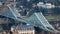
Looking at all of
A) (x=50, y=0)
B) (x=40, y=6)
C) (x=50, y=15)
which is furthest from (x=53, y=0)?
(x=50, y=15)

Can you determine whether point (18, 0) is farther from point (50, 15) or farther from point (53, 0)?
point (50, 15)

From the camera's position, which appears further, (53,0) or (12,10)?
(53,0)

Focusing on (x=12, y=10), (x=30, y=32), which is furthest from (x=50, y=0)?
(x=30, y=32)

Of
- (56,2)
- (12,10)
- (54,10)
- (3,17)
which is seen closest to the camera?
(3,17)

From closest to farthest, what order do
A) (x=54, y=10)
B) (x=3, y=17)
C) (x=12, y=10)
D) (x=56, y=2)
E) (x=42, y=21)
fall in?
(x=42, y=21) → (x=3, y=17) → (x=12, y=10) → (x=54, y=10) → (x=56, y=2)

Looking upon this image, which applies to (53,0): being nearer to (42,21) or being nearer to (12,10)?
(12,10)

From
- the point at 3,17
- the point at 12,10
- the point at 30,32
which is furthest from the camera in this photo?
the point at 12,10

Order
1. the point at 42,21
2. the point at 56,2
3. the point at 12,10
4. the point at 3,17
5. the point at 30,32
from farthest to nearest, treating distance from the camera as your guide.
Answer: the point at 56,2, the point at 12,10, the point at 3,17, the point at 42,21, the point at 30,32

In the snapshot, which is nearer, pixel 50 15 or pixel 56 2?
pixel 50 15

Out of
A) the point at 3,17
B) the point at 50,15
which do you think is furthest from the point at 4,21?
the point at 50,15
